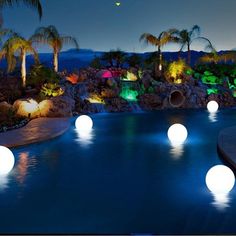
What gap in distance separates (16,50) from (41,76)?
7.16 feet

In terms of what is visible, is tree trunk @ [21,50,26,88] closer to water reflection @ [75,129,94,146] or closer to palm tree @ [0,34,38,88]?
palm tree @ [0,34,38,88]

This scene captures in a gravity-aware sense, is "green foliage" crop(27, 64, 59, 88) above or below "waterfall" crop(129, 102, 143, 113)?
above

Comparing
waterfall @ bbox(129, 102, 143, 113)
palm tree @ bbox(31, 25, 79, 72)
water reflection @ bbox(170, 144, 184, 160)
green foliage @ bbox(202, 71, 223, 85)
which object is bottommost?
water reflection @ bbox(170, 144, 184, 160)

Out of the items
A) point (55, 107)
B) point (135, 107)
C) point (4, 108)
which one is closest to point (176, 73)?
point (135, 107)

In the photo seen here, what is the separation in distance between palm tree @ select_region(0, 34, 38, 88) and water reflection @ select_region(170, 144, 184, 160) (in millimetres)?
13940

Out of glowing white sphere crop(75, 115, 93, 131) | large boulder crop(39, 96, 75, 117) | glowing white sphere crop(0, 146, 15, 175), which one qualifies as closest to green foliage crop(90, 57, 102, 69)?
large boulder crop(39, 96, 75, 117)

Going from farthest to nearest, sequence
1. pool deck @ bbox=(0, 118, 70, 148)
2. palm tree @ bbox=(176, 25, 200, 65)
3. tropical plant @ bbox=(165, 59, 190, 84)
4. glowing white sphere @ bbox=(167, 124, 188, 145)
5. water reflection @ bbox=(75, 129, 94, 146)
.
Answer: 1. palm tree @ bbox=(176, 25, 200, 65)
2. tropical plant @ bbox=(165, 59, 190, 84)
3. water reflection @ bbox=(75, 129, 94, 146)
4. glowing white sphere @ bbox=(167, 124, 188, 145)
5. pool deck @ bbox=(0, 118, 70, 148)

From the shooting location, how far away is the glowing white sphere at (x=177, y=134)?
12.1m

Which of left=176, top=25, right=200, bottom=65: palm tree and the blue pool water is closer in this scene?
the blue pool water

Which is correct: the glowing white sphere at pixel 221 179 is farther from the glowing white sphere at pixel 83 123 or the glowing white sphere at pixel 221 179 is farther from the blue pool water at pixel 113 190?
the glowing white sphere at pixel 83 123

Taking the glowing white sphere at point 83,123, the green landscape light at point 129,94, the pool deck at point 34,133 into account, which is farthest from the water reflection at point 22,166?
the green landscape light at point 129,94

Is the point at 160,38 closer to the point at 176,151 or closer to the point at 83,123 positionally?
the point at 83,123

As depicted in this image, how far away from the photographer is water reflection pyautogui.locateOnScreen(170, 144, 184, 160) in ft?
33.6

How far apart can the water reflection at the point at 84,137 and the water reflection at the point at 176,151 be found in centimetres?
238
